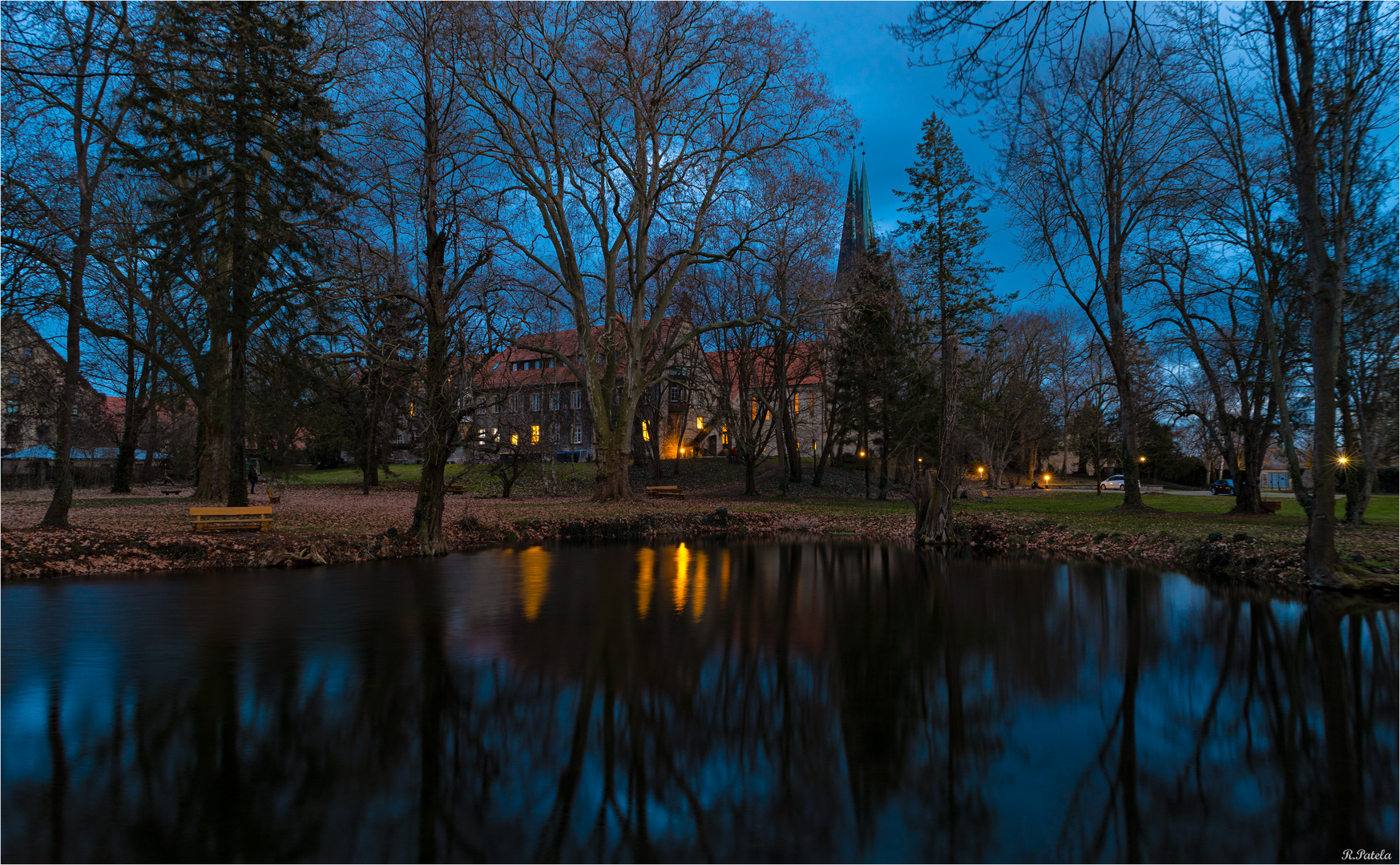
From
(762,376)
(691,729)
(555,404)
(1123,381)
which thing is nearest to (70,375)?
(691,729)

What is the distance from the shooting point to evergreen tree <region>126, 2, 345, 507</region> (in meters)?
17.0

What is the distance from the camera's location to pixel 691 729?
18.9ft

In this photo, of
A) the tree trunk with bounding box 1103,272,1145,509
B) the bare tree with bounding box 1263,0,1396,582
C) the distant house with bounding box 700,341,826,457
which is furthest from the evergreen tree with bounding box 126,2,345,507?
the tree trunk with bounding box 1103,272,1145,509

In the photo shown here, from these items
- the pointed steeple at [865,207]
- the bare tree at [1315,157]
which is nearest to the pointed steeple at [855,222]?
the pointed steeple at [865,207]

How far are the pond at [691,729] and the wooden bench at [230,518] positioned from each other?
5655mm

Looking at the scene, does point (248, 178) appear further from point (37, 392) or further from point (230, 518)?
point (37, 392)

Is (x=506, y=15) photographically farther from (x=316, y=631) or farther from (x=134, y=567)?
(x=316, y=631)

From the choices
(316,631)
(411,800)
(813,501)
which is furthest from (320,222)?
(813,501)

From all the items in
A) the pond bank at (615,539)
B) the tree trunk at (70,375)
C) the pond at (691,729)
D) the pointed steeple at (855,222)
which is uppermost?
the pointed steeple at (855,222)

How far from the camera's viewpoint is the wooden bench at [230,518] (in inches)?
643

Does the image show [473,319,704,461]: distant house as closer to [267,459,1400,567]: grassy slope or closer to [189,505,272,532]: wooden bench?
[267,459,1400,567]: grassy slope

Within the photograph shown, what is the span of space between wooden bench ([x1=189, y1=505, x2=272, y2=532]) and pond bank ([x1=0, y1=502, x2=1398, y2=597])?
44cm

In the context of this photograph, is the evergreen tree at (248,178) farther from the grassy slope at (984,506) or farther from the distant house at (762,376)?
the distant house at (762,376)

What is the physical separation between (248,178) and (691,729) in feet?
60.9
